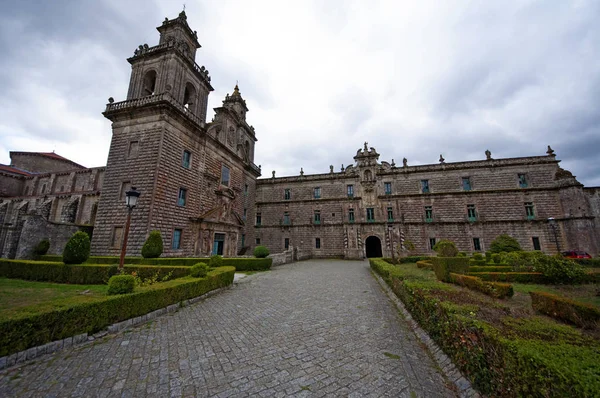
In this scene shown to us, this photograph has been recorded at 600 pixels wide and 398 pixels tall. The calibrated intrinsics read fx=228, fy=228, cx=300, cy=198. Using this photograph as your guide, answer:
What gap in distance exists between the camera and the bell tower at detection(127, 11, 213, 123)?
20031mm

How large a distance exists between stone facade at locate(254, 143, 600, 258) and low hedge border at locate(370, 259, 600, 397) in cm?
1984

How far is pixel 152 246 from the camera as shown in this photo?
1445cm

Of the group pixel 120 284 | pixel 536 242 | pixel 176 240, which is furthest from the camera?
pixel 536 242

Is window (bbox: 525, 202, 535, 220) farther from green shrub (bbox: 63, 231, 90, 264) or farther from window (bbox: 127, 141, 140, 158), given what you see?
window (bbox: 127, 141, 140, 158)

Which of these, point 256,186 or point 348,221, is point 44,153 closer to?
point 256,186

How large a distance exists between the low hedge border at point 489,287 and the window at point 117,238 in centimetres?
2037

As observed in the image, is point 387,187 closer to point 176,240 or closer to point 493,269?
point 493,269

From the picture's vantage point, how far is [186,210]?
1909cm

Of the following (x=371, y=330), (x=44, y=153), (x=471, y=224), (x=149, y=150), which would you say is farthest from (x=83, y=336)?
(x=44, y=153)

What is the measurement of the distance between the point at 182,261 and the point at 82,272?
4.77 metres

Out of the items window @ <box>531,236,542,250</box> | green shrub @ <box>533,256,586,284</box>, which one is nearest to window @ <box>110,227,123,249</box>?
green shrub @ <box>533,256,586,284</box>

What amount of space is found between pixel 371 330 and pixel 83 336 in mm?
6518

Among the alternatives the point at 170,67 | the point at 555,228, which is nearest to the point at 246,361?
the point at 170,67

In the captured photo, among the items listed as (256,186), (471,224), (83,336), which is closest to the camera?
(83,336)
